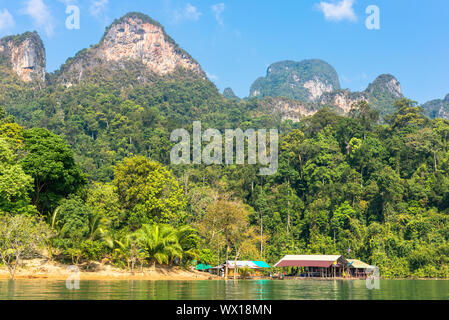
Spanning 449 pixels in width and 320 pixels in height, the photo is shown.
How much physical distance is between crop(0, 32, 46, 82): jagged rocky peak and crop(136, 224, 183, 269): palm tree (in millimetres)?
113136

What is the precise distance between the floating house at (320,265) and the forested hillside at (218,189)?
4591 mm

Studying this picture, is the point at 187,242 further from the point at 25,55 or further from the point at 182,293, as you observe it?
the point at 25,55

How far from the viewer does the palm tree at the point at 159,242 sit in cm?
3956

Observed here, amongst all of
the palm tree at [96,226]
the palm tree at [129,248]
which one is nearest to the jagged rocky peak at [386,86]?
the palm tree at [129,248]

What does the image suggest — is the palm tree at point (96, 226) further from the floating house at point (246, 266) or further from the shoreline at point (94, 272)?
the floating house at point (246, 266)

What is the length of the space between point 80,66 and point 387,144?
9987 centimetres

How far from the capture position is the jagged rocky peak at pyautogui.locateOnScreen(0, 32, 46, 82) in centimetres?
14200

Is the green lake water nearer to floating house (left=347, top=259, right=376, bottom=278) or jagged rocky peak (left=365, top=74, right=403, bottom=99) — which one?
floating house (left=347, top=259, right=376, bottom=278)

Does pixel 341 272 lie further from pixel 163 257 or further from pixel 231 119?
pixel 231 119

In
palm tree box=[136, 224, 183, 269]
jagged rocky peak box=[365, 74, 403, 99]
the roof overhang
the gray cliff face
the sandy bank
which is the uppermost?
jagged rocky peak box=[365, 74, 403, 99]

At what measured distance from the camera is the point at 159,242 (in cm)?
3984

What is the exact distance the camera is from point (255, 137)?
8419 centimetres

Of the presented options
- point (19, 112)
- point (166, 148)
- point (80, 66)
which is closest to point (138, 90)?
point (80, 66)

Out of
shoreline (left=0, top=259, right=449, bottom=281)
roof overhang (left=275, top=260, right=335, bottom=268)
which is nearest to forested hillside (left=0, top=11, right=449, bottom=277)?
shoreline (left=0, top=259, right=449, bottom=281)
